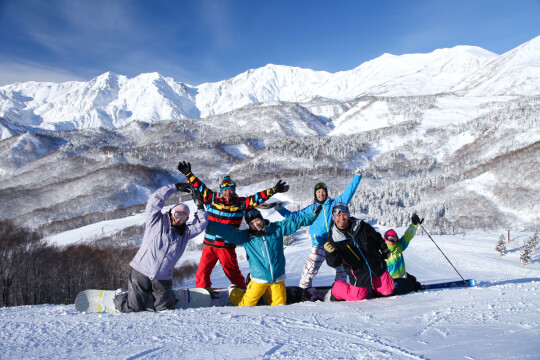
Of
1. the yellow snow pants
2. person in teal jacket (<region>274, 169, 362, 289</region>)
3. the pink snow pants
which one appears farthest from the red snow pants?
the pink snow pants

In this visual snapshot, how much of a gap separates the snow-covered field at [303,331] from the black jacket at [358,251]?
45 centimetres

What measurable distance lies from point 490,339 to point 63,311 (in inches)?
210

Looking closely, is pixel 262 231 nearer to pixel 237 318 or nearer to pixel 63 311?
pixel 237 318

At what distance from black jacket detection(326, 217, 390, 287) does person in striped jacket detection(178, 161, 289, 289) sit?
168 cm

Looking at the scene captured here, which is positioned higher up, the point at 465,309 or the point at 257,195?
the point at 257,195

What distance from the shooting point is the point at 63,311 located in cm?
484

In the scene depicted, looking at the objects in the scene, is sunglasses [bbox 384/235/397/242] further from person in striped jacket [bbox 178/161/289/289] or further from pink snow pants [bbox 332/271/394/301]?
person in striped jacket [bbox 178/161/289/289]

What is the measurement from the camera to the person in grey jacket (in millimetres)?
4938

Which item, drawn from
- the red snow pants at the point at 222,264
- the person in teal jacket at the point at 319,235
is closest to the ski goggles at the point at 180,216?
the red snow pants at the point at 222,264

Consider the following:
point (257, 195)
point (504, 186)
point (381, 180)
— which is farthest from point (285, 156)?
point (257, 195)

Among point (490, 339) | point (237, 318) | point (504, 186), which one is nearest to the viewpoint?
point (490, 339)

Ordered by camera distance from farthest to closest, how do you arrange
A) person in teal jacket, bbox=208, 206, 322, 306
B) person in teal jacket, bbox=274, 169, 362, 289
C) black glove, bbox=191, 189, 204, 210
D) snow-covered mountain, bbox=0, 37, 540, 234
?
1. snow-covered mountain, bbox=0, 37, 540, 234
2. person in teal jacket, bbox=274, 169, 362, 289
3. black glove, bbox=191, 189, 204, 210
4. person in teal jacket, bbox=208, 206, 322, 306

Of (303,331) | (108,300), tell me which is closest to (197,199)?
(108,300)

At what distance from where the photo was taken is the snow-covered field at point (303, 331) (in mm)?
3031
